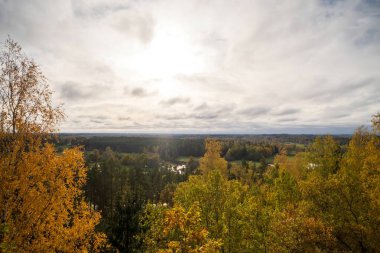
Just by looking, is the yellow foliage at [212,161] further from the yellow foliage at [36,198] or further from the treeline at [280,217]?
the yellow foliage at [36,198]

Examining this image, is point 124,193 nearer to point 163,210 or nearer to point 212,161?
point 163,210

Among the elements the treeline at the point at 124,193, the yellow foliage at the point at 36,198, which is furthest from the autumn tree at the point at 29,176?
the treeline at the point at 124,193

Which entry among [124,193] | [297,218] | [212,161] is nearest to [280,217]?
[297,218]

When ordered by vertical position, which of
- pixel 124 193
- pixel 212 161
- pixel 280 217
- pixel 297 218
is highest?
pixel 297 218

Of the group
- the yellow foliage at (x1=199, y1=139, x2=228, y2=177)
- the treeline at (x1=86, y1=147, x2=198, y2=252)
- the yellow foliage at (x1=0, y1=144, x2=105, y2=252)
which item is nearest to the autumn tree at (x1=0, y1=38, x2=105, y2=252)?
the yellow foliage at (x1=0, y1=144, x2=105, y2=252)

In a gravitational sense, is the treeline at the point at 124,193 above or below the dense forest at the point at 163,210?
below

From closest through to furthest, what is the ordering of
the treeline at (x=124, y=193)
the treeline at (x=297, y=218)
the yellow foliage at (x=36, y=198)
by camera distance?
the yellow foliage at (x=36, y=198)
the treeline at (x=297, y=218)
the treeline at (x=124, y=193)

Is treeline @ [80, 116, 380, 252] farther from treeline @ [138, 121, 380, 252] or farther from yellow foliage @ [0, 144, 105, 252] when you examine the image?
yellow foliage @ [0, 144, 105, 252]

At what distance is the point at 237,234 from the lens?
2600cm

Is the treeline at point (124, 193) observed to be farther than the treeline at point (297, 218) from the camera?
Yes

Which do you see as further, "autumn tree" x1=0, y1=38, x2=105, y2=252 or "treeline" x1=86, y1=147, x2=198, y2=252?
"treeline" x1=86, y1=147, x2=198, y2=252

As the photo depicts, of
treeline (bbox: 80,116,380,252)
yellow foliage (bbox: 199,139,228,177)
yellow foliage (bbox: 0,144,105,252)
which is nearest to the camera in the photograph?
yellow foliage (bbox: 0,144,105,252)

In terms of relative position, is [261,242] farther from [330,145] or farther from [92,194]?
[92,194]

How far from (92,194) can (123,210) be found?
194 ft
